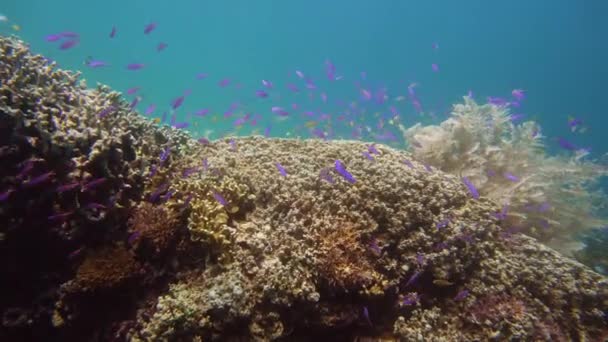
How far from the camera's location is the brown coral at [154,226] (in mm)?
4102

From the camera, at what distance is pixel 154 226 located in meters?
4.15

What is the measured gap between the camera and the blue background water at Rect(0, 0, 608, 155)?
6881 cm

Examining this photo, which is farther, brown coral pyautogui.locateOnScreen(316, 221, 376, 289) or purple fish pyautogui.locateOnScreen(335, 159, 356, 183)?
purple fish pyautogui.locateOnScreen(335, 159, 356, 183)

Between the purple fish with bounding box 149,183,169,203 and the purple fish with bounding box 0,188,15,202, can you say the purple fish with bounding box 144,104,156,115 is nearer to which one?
the purple fish with bounding box 149,183,169,203

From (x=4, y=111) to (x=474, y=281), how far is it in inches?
259

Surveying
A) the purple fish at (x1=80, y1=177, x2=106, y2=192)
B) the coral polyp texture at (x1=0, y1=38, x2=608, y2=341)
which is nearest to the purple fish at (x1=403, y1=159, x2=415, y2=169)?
the coral polyp texture at (x1=0, y1=38, x2=608, y2=341)

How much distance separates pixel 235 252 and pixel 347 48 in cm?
10961

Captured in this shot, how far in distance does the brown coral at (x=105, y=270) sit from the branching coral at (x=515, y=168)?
6592mm

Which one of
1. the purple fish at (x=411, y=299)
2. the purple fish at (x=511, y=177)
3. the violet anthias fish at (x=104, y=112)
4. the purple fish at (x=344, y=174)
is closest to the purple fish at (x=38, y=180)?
the violet anthias fish at (x=104, y=112)

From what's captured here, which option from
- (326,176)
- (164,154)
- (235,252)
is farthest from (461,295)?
(164,154)

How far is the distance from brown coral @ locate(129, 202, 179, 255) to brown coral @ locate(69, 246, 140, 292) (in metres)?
0.25

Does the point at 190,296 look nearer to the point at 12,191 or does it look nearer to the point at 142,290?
the point at 142,290

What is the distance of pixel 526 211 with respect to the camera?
6867 millimetres

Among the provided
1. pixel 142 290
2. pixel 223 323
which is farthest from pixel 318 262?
pixel 142 290
